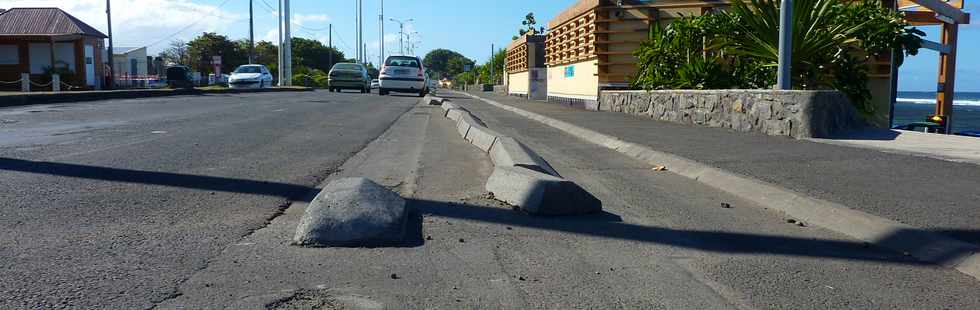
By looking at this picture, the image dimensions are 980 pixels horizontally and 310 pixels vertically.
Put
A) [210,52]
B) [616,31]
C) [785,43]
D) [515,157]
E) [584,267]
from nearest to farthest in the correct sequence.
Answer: [584,267]
[515,157]
[785,43]
[616,31]
[210,52]

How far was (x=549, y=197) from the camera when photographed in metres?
5.84

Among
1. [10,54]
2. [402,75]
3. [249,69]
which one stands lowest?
[402,75]

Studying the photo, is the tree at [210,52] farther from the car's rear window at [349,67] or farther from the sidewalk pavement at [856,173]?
the sidewalk pavement at [856,173]

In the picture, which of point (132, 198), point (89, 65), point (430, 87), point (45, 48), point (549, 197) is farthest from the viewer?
point (430, 87)

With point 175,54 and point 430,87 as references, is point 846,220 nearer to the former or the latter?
point 430,87

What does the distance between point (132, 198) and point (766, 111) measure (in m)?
9.00

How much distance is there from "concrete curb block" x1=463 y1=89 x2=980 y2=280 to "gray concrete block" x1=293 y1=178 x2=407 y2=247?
9.54 ft

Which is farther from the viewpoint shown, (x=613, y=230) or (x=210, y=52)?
(x=210, y=52)

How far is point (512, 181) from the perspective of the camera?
630 cm

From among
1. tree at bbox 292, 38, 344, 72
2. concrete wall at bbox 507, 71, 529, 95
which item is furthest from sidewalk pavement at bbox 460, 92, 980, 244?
tree at bbox 292, 38, 344, 72

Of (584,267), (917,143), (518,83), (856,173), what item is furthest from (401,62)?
(584,267)

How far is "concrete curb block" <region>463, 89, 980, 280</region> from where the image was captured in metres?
4.63

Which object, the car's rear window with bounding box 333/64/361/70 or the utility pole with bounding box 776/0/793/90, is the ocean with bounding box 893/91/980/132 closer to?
the utility pole with bounding box 776/0/793/90

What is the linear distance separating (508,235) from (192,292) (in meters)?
2.06
